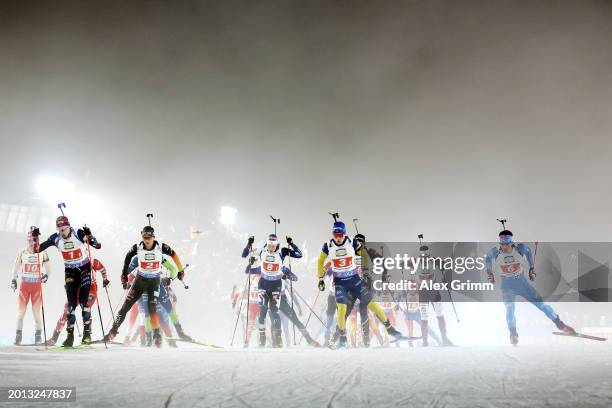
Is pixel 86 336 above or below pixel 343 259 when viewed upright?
below

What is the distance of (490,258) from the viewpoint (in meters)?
9.39

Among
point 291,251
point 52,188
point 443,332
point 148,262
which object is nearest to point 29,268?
point 148,262

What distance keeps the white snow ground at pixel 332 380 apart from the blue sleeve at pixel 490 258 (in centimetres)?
435

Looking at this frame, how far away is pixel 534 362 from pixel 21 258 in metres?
13.1

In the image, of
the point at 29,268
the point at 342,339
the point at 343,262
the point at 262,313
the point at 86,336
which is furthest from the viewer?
the point at 29,268

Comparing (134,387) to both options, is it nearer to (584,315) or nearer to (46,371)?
(46,371)

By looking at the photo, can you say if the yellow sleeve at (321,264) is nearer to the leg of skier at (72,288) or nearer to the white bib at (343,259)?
the white bib at (343,259)

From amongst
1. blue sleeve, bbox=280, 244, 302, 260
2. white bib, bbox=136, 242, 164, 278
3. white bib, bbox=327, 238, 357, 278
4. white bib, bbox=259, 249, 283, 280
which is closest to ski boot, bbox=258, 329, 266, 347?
white bib, bbox=259, 249, 283, 280

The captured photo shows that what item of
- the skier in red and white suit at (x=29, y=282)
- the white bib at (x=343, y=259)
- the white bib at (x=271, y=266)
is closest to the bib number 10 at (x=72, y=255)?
the skier in red and white suit at (x=29, y=282)

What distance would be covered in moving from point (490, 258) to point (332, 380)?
24.1 feet

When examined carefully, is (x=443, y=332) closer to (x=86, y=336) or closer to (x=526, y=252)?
(x=526, y=252)

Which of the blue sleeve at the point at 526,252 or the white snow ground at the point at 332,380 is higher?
the blue sleeve at the point at 526,252

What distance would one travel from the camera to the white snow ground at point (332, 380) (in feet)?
9.55

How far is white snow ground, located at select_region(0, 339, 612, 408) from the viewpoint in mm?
2910
